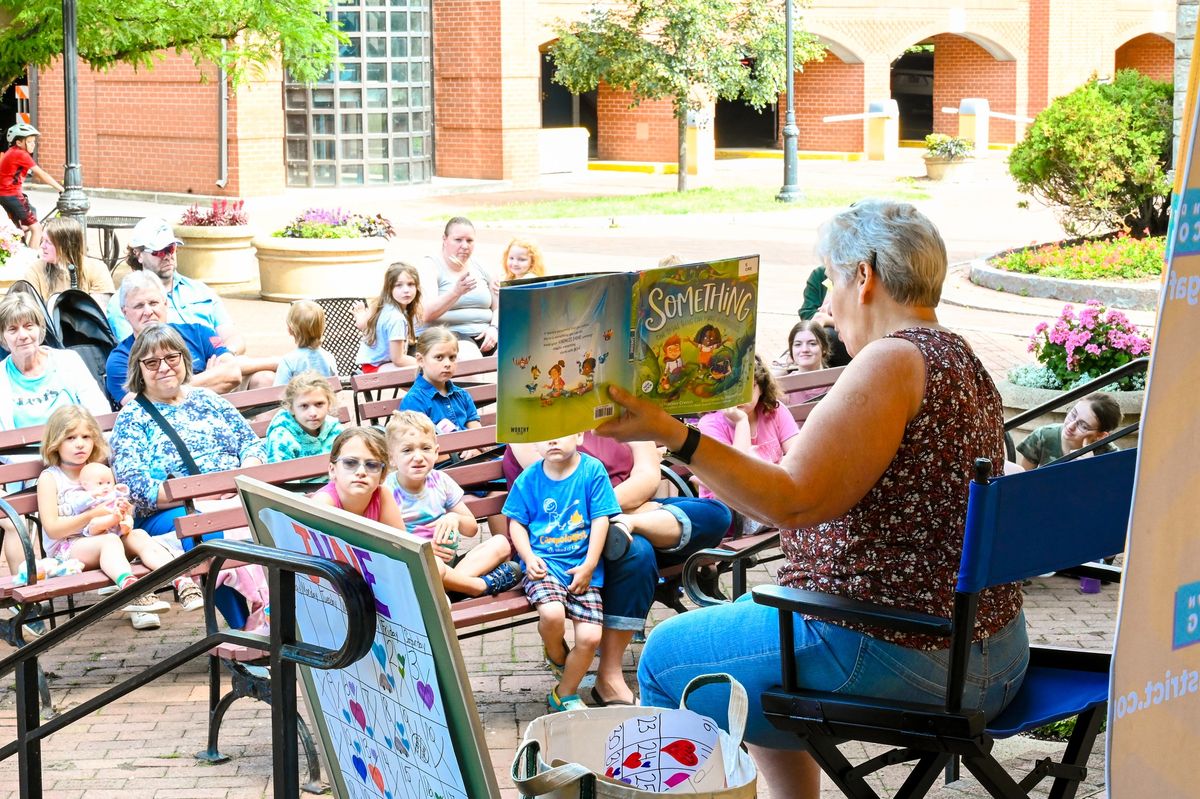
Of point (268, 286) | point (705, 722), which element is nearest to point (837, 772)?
point (705, 722)

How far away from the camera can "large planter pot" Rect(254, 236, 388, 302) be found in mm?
15984

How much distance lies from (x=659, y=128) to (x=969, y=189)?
28.1 feet

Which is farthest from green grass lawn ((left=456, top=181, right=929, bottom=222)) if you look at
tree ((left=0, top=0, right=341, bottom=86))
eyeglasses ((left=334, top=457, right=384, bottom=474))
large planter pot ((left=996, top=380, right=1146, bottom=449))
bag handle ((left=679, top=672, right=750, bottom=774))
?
bag handle ((left=679, top=672, right=750, bottom=774))

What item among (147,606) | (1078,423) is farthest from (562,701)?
(1078,423)

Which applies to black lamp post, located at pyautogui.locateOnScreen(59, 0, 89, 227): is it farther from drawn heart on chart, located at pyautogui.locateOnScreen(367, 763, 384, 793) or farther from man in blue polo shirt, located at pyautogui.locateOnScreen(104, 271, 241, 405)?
drawn heart on chart, located at pyautogui.locateOnScreen(367, 763, 384, 793)

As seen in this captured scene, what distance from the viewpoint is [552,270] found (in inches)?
683

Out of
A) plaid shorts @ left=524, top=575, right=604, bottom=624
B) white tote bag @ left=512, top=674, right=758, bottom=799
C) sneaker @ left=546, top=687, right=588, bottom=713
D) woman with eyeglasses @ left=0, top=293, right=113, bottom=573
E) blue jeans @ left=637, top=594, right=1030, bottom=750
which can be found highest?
woman with eyeglasses @ left=0, top=293, right=113, bottom=573

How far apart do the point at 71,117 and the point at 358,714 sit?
38.3 ft

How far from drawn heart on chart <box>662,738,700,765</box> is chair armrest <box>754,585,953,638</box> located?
38 centimetres

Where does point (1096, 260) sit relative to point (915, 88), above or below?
below

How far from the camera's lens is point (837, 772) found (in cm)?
318

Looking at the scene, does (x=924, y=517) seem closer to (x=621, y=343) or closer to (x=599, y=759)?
(x=621, y=343)

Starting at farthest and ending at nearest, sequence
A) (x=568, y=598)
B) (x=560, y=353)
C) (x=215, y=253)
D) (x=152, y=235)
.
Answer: (x=215, y=253)
(x=152, y=235)
(x=568, y=598)
(x=560, y=353)

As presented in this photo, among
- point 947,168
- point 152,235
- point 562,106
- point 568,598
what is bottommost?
point 568,598
